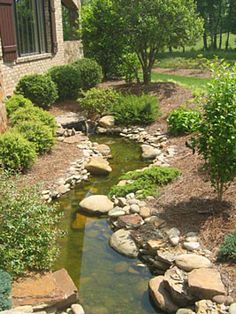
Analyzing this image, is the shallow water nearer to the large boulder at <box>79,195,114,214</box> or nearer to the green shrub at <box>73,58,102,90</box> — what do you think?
the large boulder at <box>79,195,114,214</box>

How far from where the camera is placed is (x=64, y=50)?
1620 centimetres

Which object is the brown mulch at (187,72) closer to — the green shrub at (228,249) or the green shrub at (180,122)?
the green shrub at (180,122)

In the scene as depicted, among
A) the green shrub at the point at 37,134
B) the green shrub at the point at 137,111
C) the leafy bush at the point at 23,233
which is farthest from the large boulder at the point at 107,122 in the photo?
the leafy bush at the point at 23,233

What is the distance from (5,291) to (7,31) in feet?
30.8

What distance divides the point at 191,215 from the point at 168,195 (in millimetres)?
772

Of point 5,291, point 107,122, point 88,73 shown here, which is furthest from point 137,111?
point 5,291

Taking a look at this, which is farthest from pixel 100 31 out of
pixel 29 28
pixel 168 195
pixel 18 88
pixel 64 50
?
pixel 168 195

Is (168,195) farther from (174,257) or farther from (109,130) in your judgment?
(109,130)

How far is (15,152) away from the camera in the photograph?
7.45 metres

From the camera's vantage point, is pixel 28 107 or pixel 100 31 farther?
A: pixel 100 31

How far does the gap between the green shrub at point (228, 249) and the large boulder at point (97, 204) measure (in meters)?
2.31

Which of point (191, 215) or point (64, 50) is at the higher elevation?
point (64, 50)

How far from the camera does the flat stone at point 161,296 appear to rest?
175 inches

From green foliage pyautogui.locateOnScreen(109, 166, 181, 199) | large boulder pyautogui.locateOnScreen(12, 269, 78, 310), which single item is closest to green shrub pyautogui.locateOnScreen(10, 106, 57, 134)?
green foliage pyautogui.locateOnScreen(109, 166, 181, 199)
